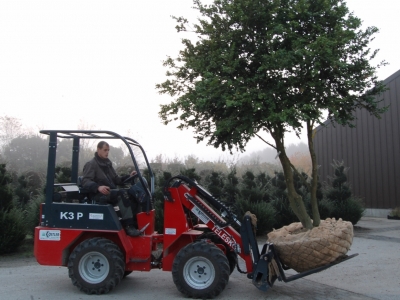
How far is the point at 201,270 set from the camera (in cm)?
623

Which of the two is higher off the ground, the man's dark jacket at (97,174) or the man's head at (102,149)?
the man's head at (102,149)

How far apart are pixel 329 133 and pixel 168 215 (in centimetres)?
1588

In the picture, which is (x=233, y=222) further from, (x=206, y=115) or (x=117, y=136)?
(x=206, y=115)

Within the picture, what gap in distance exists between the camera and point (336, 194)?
14938mm

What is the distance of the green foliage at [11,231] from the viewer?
10062mm

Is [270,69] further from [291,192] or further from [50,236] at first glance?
[50,236]

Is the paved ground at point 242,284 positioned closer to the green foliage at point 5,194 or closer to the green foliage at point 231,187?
the green foliage at point 5,194

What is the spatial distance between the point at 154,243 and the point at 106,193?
1.07 meters

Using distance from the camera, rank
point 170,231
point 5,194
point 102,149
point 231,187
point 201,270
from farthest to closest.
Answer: point 231,187 → point 5,194 → point 102,149 → point 170,231 → point 201,270

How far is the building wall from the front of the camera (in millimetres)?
17562

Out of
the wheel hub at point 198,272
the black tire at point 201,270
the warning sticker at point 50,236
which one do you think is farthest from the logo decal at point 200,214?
the warning sticker at point 50,236

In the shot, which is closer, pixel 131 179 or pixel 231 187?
pixel 131 179

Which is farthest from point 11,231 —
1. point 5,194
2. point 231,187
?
point 231,187

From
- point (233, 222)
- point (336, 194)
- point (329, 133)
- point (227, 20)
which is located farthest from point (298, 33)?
point (329, 133)
